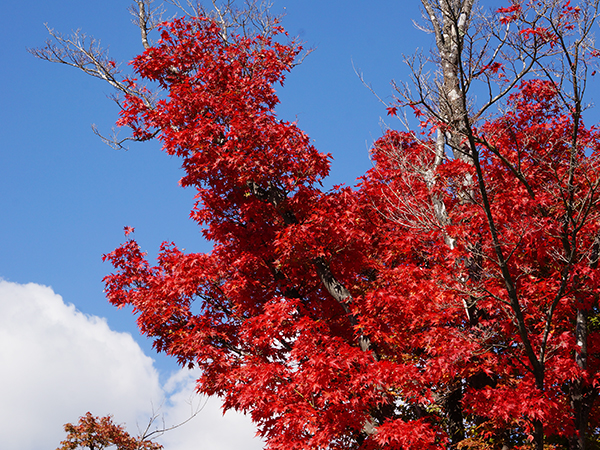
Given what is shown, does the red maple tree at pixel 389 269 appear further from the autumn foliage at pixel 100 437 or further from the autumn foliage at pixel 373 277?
the autumn foliage at pixel 100 437

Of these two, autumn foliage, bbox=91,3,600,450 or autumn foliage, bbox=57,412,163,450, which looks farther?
autumn foliage, bbox=57,412,163,450

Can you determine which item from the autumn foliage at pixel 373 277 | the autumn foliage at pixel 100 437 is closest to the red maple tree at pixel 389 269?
the autumn foliage at pixel 373 277

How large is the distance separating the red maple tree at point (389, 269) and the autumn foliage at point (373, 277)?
5 cm

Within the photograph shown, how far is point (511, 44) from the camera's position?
329 inches

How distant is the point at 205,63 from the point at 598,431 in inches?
541

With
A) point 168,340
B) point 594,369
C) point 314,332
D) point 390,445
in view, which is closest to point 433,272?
point 314,332

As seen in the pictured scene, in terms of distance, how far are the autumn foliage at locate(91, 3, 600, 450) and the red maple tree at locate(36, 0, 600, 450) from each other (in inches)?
2.0

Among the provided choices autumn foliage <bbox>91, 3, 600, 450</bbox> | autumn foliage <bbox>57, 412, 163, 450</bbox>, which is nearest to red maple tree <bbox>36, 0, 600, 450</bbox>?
autumn foliage <bbox>91, 3, 600, 450</bbox>

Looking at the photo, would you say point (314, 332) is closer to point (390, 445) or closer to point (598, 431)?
point (390, 445)

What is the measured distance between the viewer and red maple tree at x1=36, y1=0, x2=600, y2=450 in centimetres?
901

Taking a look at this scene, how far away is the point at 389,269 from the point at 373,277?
106 inches

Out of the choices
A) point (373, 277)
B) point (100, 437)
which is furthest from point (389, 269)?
point (100, 437)

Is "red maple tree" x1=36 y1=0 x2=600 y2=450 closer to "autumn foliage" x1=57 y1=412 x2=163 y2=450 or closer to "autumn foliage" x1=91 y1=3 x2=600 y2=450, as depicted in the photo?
"autumn foliage" x1=91 y1=3 x2=600 y2=450

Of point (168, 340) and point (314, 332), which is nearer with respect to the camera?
point (314, 332)
